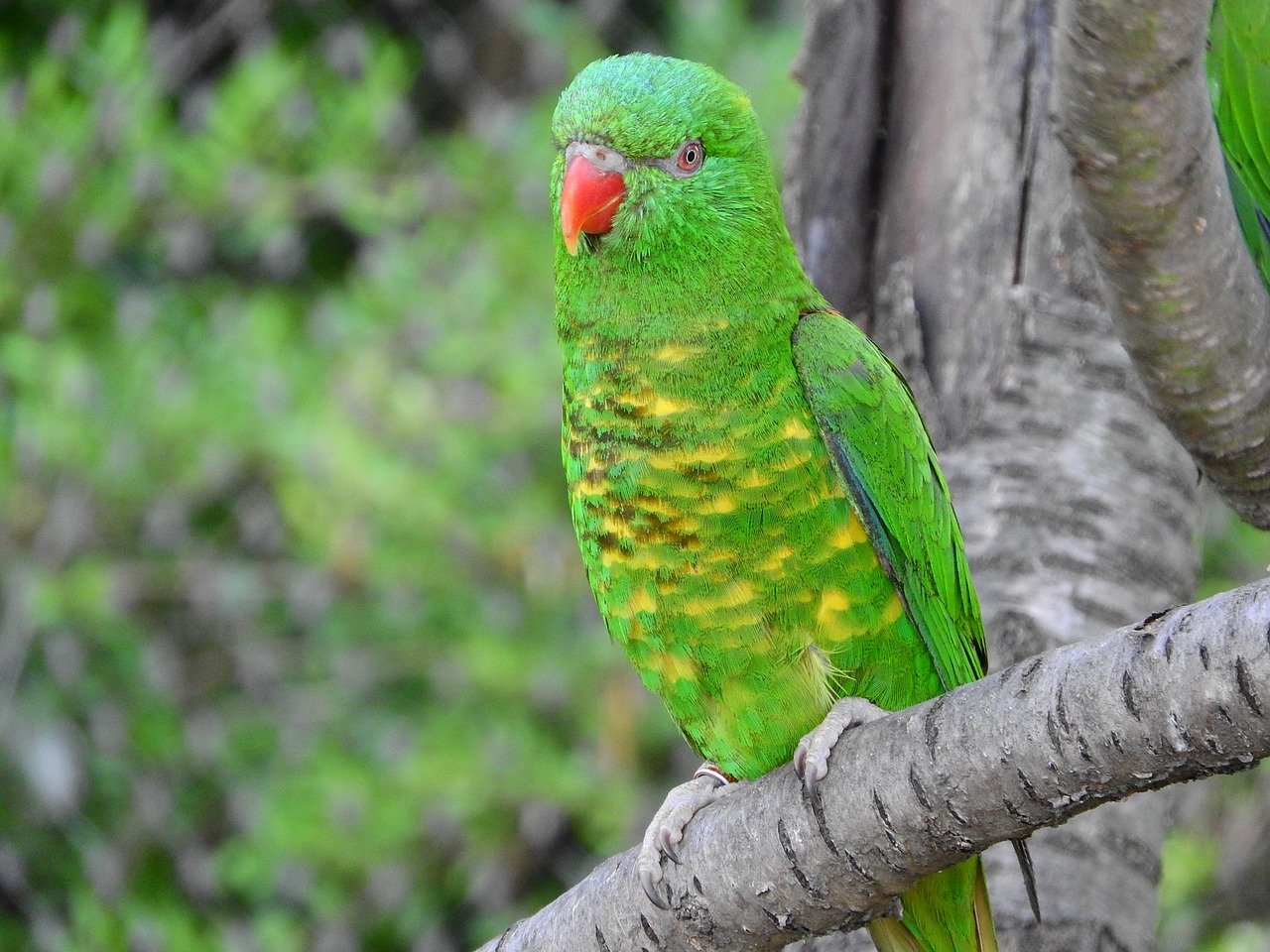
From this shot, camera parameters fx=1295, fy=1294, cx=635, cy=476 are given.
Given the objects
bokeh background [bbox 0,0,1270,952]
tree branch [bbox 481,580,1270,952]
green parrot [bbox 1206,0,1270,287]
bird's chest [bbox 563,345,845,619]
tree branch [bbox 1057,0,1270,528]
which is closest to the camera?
tree branch [bbox 481,580,1270,952]

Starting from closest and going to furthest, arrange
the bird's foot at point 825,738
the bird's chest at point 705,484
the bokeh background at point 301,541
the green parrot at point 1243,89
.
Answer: the bird's foot at point 825,738 < the bird's chest at point 705,484 < the green parrot at point 1243,89 < the bokeh background at point 301,541

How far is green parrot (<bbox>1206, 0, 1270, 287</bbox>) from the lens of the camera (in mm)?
1787

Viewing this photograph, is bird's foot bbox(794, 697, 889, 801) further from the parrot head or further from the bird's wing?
the parrot head

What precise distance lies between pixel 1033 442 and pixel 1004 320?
188 mm

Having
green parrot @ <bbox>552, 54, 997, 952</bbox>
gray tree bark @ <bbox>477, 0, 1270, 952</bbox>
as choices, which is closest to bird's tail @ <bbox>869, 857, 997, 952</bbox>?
green parrot @ <bbox>552, 54, 997, 952</bbox>

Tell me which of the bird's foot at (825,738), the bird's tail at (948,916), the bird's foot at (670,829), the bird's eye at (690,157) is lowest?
the bird's tail at (948,916)

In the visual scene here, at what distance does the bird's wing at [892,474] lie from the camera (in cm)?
149

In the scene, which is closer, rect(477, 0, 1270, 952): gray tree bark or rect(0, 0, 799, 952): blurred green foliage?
rect(477, 0, 1270, 952): gray tree bark

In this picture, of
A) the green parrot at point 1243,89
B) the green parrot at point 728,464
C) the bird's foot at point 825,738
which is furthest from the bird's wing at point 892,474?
the green parrot at point 1243,89

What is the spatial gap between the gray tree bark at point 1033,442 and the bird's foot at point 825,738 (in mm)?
27

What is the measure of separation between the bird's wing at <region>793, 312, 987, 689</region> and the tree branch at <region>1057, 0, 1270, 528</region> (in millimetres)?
271

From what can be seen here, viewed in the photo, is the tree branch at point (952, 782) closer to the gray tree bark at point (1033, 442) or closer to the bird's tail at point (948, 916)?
the gray tree bark at point (1033, 442)

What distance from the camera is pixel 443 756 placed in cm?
275

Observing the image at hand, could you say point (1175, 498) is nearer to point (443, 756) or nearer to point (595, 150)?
point (595, 150)
